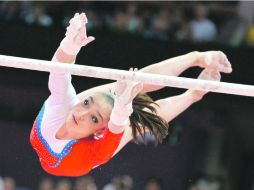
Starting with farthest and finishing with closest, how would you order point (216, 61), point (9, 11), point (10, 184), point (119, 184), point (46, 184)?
point (9, 11)
point (46, 184)
point (10, 184)
point (119, 184)
point (216, 61)

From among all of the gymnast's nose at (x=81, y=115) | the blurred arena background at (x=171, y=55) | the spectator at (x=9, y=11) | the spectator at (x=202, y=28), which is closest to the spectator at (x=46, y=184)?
the blurred arena background at (x=171, y=55)

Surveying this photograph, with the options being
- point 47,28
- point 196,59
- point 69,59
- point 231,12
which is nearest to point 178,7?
point 231,12

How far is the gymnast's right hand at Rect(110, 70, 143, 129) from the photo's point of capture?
3.20m

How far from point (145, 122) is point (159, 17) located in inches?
116

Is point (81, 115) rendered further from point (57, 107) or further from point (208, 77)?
point (208, 77)

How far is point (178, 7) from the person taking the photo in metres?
6.78

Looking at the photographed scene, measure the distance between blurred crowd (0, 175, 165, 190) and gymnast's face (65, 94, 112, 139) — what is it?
2.50ft

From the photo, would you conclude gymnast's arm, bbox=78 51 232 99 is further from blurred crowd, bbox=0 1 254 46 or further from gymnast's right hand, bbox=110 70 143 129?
blurred crowd, bbox=0 1 254 46

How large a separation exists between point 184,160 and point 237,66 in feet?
3.50

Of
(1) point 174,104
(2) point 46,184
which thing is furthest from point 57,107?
(2) point 46,184

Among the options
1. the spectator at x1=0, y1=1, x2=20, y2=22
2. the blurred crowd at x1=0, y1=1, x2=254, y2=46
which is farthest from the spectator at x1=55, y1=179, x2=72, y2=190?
the spectator at x1=0, y1=1, x2=20, y2=22

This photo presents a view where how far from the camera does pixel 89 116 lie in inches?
137

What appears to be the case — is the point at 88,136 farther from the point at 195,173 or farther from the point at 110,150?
the point at 195,173

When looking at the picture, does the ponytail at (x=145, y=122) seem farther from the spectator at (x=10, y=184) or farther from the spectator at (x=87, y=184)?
the spectator at (x=10, y=184)
